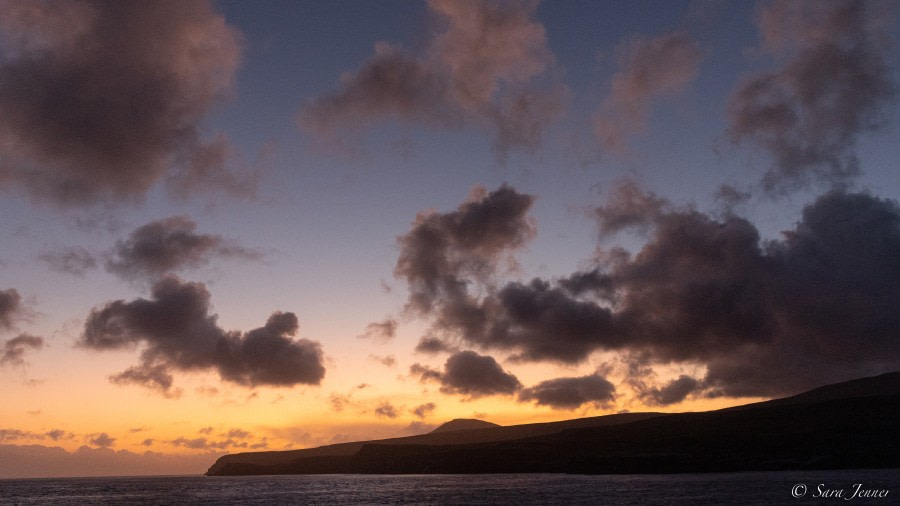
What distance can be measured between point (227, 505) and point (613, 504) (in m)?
102

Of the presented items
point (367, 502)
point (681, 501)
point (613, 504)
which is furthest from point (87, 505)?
point (681, 501)

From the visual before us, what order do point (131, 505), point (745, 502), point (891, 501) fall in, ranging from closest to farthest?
point (891, 501)
point (745, 502)
point (131, 505)

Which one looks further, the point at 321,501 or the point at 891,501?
the point at 321,501

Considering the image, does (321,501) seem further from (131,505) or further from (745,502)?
(745,502)

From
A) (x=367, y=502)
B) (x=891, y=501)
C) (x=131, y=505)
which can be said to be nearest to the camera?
(x=891, y=501)

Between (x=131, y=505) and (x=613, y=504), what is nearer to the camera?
(x=613, y=504)

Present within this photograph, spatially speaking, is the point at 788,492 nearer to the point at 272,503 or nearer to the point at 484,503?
the point at 484,503

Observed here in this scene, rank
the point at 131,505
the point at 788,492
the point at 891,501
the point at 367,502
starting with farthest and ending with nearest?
the point at 131,505, the point at 367,502, the point at 788,492, the point at 891,501

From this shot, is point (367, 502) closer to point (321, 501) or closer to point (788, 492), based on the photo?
point (321, 501)

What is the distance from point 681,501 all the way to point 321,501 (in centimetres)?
9630

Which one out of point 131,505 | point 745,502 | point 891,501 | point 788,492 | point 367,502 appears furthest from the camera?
point 131,505

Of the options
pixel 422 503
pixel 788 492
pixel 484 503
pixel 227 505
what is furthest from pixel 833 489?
pixel 227 505

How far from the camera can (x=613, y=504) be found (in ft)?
452

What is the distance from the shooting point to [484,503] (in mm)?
154500
